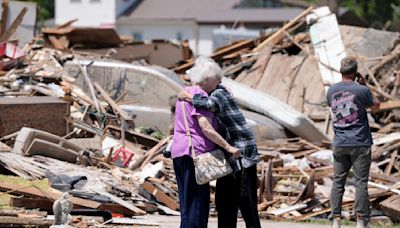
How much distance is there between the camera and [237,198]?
8078 mm

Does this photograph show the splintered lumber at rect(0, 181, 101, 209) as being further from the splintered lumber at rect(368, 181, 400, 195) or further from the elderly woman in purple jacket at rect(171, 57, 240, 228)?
the splintered lumber at rect(368, 181, 400, 195)

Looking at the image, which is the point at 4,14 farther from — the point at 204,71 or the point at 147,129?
the point at 204,71

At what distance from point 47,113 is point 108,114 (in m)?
1.51

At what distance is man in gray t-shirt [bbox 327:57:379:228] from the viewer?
927 cm

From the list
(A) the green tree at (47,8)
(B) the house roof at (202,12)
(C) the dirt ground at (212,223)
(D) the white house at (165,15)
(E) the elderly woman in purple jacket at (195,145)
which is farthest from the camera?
(A) the green tree at (47,8)

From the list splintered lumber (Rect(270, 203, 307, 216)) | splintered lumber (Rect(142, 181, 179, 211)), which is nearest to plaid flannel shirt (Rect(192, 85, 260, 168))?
splintered lumber (Rect(142, 181, 179, 211))

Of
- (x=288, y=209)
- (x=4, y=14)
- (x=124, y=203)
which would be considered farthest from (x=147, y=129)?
(x=124, y=203)

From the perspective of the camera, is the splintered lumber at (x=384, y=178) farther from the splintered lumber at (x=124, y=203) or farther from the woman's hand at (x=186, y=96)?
the woman's hand at (x=186, y=96)

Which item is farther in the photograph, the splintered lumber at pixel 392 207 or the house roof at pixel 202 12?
the house roof at pixel 202 12

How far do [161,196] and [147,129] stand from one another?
147 inches

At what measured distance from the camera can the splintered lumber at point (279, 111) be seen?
14836 mm

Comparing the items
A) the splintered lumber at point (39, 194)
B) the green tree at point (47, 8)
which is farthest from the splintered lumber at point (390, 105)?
the green tree at point (47, 8)

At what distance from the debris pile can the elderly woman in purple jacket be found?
1.07 metres

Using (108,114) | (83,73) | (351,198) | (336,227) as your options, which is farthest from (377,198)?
(83,73)
